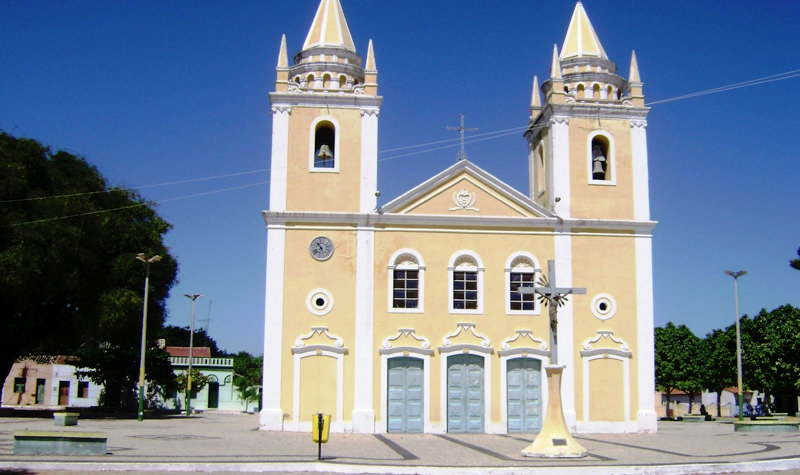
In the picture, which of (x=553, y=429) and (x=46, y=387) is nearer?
(x=553, y=429)

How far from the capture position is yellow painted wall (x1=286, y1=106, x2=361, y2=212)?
25266 mm

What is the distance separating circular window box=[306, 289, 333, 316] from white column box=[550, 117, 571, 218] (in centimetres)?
748

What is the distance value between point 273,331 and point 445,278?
526cm

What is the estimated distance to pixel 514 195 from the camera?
25.8m

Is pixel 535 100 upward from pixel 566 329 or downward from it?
upward

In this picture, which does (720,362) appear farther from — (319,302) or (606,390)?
(319,302)

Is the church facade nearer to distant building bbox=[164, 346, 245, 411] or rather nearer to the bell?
the bell

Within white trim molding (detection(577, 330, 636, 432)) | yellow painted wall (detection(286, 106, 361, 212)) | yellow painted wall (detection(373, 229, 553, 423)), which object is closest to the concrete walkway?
white trim molding (detection(577, 330, 636, 432))

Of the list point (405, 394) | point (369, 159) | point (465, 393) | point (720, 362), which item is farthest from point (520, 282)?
point (720, 362)

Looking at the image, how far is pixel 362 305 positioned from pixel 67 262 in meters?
10.9

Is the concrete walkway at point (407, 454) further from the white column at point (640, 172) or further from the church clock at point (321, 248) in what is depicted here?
the white column at point (640, 172)

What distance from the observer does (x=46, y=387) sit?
183 feet

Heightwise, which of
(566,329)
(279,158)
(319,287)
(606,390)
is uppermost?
(279,158)

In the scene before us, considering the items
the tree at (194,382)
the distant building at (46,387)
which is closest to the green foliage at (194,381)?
the tree at (194,382)
